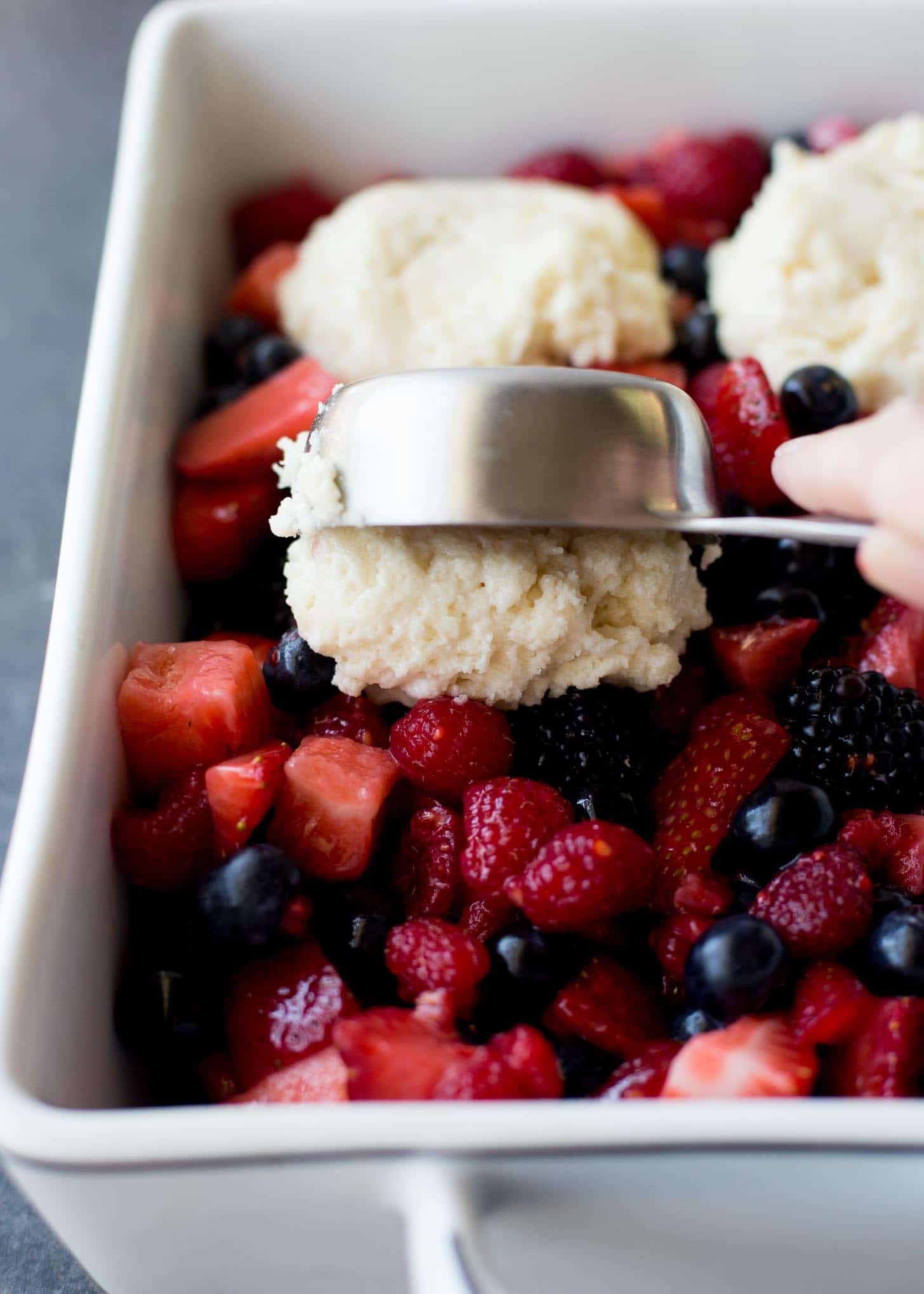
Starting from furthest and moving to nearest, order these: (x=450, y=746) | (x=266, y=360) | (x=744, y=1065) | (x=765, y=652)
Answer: (x=266, y=360) < (x=765, y=652) < (x=450, y=746) < (x=744, y=1065)

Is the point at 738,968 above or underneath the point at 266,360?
underneath

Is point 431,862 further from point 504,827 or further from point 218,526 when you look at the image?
point 218,526

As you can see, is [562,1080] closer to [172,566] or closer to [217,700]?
[217,700]

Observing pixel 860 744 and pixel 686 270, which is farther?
pixel 686 270

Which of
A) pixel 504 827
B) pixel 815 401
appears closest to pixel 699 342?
pixel 815 401

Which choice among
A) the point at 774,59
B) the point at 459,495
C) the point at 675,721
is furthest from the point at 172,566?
the point at 774,59
